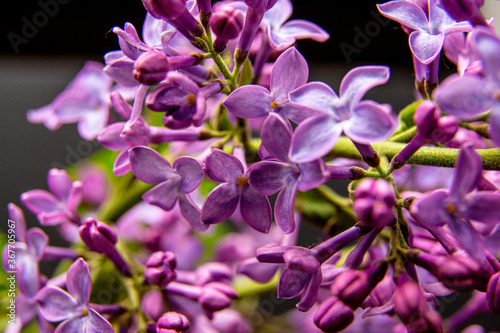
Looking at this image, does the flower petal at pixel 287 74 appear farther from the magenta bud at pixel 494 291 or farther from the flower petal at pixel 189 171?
the magenta bud at pixel 494 291

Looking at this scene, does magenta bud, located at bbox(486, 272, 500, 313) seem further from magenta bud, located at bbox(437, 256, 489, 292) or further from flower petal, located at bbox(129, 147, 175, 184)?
flower petal, located at bbox(129, 147, 175, 184)

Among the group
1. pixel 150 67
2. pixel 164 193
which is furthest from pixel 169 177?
pixel 150 67

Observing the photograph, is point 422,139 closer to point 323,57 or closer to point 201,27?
point 201,27

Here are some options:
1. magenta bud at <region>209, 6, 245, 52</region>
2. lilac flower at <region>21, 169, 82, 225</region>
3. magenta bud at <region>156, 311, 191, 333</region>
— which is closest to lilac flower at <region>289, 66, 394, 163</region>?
magenta bud at <region>209, 6, 245, 52</region>

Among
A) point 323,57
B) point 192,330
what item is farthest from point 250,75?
point 323,57

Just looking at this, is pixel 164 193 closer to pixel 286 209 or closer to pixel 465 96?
pixel 286 209

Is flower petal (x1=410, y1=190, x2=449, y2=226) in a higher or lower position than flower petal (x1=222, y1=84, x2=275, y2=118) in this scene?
lower
